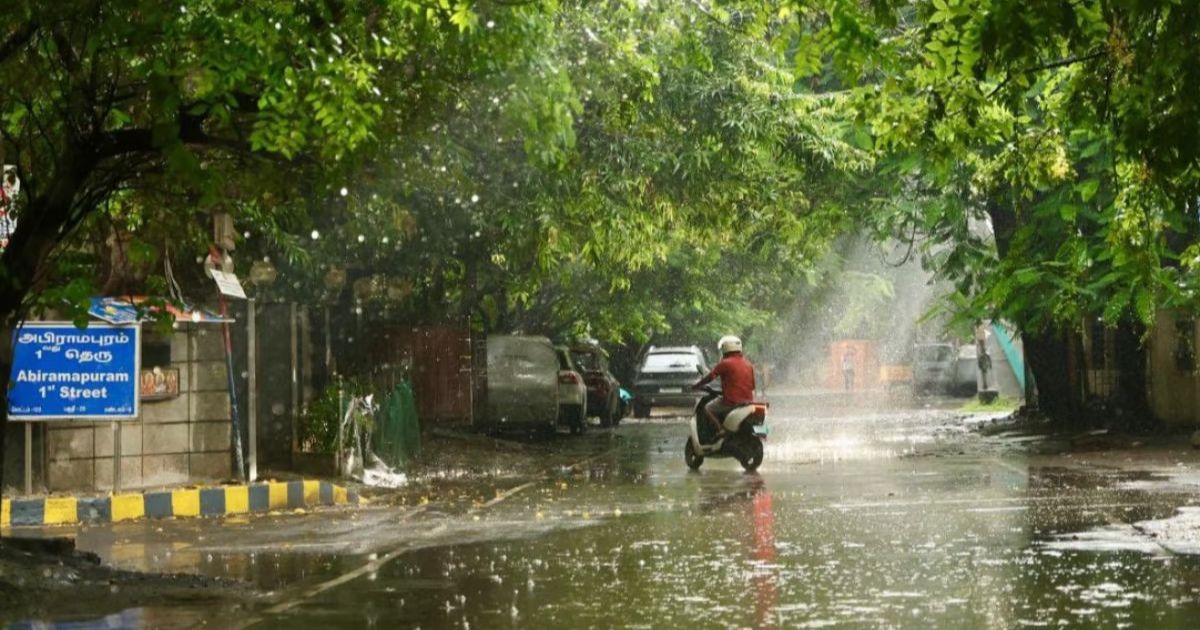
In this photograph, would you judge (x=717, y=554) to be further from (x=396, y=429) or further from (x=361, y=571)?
(x=396, y=429)

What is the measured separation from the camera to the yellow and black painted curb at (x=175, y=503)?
1559 centimetres

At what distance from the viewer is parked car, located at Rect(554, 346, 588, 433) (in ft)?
108

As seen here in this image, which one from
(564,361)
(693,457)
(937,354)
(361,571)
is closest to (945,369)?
(937,354)

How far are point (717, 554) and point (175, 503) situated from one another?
7059mm

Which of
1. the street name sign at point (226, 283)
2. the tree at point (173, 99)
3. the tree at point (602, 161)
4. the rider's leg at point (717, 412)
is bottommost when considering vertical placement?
the rider's leg at point (717, 412)

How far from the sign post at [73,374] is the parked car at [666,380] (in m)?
26.8

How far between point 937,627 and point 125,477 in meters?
12.1

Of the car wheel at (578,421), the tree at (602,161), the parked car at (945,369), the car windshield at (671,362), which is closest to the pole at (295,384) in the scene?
the tree at (602,161)

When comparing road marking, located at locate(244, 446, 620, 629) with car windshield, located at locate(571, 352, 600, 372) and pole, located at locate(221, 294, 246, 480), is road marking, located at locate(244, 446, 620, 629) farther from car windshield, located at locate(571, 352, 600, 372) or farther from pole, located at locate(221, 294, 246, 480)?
car windshield, located at locate(571, 352, 600, 372)

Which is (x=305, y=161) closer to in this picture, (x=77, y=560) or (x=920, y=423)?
(x=77, y=560)

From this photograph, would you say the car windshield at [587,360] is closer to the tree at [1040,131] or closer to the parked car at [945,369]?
the tree at [1040,131]

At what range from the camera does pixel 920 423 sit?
35656 mm

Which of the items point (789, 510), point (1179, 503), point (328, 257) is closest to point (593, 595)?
point (789, 510)

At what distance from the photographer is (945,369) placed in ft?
186
